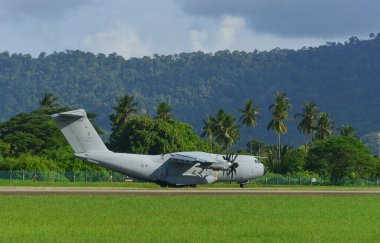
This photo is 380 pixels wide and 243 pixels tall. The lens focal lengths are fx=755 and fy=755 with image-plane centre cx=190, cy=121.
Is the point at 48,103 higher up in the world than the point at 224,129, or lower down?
higher up

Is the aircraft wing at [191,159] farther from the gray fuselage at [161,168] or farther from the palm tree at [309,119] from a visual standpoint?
the palm tree at [309,119]

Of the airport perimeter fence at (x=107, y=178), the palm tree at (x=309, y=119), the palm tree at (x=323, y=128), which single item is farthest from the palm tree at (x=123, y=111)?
the airport perimeter fence at (x=107, y=178)

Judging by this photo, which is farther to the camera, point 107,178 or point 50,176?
point 107,178

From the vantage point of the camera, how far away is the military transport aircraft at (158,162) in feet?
227

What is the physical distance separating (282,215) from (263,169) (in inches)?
1809

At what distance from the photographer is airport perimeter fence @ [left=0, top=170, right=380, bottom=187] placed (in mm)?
94312

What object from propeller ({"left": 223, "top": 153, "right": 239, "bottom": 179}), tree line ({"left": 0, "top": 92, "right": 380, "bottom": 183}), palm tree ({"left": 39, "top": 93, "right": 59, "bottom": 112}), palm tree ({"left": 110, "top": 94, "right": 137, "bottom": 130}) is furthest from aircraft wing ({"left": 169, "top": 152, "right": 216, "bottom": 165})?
palm tree ({"left": 39, "top": 93, "right": 59, "bottom": 112})

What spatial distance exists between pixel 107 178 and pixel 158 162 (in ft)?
97.9

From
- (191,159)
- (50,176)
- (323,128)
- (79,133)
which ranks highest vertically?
(323,128)

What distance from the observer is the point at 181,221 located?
32.0 metres

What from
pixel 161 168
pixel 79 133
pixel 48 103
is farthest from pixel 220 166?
pixel 48 103

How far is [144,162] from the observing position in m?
71.2

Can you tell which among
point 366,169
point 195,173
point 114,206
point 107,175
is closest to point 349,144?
point 366,169

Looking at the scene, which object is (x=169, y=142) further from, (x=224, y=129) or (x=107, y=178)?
(x=107, y=178)
